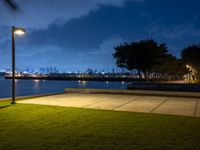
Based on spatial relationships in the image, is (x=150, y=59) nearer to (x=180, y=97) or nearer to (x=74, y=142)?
(x=180, y=97)

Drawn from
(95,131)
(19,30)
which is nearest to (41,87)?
(19,30)

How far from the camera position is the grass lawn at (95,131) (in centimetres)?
659

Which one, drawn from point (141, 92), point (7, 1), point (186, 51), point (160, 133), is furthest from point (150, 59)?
point (160, 133)

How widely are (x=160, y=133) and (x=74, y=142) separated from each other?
7.90ft

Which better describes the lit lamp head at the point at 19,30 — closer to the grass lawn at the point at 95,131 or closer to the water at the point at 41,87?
the grass lawn at the point at 95,131

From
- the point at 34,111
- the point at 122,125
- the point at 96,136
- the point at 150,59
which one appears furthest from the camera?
the point at 150,59

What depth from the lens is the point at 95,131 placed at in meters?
7.89

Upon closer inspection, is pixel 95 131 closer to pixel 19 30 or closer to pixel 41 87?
pixel 19 30

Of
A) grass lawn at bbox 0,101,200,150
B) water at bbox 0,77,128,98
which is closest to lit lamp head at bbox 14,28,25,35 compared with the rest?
grass lawn at bbox 0,101,200,150

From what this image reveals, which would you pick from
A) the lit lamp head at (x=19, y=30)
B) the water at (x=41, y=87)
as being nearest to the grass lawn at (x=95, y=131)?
the lit lamp head at (x=19, y=30)

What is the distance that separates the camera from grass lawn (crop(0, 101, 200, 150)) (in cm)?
659

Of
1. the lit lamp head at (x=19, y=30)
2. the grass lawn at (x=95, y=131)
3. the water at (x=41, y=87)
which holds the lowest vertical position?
the water at (x=41, y=87)

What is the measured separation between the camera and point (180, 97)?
1769 centimetres

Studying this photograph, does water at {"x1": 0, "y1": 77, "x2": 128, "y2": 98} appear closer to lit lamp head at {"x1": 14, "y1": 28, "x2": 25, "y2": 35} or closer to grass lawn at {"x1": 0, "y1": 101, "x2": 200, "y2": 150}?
lit lamp head at {"x1": 14, "y1": 28, "x2": 25, "y2": 35}
